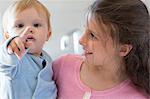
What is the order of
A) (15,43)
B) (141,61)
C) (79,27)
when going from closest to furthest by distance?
1. (15,43)
2. (141,61)
3. (79,27)

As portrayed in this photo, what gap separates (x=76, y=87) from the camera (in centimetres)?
91

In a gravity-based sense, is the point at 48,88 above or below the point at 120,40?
below

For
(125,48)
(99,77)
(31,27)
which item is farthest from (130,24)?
(31,27)

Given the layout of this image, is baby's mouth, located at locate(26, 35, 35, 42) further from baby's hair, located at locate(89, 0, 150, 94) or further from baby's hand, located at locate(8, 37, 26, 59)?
baby's hair, located at locate(89, 0, 150, 94)

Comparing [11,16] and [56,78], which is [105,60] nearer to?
[56,78]

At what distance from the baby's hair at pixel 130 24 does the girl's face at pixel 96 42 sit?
14 mm

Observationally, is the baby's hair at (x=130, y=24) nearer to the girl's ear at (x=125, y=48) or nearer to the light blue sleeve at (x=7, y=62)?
the girl's ear at (x=125, y=48)

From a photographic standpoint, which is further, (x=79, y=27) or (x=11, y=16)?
(x=79, y=27)

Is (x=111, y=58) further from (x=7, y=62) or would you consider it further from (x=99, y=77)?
(x=7, y=62)

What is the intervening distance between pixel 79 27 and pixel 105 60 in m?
0.49

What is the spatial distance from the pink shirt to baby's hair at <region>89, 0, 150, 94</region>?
3 cm

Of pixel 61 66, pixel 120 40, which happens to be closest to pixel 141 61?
pixel 120 40

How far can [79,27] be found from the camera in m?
1.36

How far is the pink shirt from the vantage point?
883 mm
